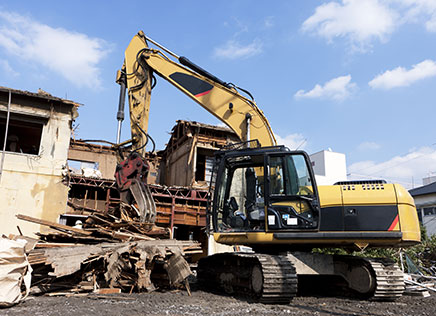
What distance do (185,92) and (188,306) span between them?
5.49 metres

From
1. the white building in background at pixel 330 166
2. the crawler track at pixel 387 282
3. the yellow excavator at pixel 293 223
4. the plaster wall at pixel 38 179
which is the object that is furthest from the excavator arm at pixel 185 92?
the white building in background at pixel 330 166

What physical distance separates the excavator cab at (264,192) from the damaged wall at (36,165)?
10.9 metres

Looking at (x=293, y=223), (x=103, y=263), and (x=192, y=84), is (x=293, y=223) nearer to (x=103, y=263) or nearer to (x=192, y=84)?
(x=103, y=263)

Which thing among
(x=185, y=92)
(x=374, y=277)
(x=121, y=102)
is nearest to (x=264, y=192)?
(x=374, y=277)

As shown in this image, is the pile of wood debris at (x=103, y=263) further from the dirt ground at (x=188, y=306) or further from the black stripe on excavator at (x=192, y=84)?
the black stripe on excavator at (x=192, y=84)

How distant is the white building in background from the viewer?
49.4 meters

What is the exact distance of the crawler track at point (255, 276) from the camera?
6.43m

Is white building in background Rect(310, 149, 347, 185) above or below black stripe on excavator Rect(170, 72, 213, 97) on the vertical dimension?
above

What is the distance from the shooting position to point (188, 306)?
19.7 ft

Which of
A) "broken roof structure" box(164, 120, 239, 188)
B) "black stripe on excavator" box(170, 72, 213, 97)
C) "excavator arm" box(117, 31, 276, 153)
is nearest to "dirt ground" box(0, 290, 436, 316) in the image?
"excavator arm" box(117, 31, 276, 153)

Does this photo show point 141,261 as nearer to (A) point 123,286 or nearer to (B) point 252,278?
(A) point 123,286

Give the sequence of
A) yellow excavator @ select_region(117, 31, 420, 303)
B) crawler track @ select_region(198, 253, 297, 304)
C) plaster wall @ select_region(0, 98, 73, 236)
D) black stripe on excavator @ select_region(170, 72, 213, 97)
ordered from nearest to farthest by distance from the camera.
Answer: crawler track @ select_region(198, 253, 297, 304) < yellow excavator @ select_region(117, 31, 420, 303) < black stripe on excavator @ select_region(170, 72, 213, 97) < plaster wall @ select_region(0, 98, 73, 236)

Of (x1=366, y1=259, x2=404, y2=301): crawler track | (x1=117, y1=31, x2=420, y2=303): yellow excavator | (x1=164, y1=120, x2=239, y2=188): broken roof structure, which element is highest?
(x1=164, y1=120, x2=239, y2=188): broken roof structure

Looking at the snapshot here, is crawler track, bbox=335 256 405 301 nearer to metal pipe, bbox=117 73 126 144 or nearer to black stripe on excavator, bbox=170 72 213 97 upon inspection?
black stripe on excavator, bbox=170 72 213 97
